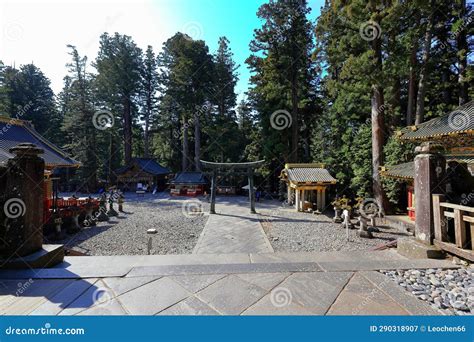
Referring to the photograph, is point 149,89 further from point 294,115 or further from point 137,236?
point 137,236

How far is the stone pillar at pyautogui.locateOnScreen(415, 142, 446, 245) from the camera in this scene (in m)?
3.84

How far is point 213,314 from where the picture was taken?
90.6 inches

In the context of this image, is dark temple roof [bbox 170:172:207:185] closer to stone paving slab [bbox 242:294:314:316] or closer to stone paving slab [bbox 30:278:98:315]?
stone paving slab [bbox 30:278:98:315]

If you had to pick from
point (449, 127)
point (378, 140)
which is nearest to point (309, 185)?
point (378, 140)

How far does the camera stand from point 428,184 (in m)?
3.86

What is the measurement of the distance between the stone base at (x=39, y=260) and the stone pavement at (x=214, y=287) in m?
0.12

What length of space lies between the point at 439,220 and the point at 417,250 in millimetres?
606

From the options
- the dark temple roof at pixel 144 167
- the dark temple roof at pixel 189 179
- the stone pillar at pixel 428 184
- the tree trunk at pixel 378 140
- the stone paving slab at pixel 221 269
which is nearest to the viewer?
the stone paving slab at pixel 221 269

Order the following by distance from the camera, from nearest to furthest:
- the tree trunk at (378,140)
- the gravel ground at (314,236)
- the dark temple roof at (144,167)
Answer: the gravel ground at (314,236), the tree trunk at (378,140), the dark temple roof at (144,167)

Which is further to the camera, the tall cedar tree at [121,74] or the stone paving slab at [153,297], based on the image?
the tall cedar tree at [121,74]

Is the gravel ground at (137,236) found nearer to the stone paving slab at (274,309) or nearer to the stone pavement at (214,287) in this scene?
the stone pavement at (214,287)

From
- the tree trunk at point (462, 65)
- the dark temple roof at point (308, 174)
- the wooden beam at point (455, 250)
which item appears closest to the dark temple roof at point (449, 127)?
the dark temple roof at point (308, 174)

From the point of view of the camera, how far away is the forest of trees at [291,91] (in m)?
12.5

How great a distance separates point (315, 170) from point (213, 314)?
51.4ft
